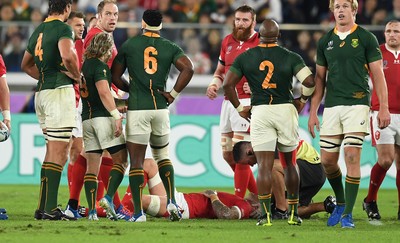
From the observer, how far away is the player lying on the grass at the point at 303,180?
12258mm

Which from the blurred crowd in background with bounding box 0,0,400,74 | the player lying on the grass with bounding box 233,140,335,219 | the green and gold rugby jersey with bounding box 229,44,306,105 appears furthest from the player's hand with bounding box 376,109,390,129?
the blurred crowd in background with bounding box 0,0,400,74

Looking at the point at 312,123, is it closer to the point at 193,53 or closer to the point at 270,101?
the point at 270,101

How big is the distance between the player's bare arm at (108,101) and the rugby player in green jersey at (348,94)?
2.08 metres

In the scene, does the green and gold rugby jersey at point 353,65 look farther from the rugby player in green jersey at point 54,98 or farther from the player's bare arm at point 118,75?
the rugby player in green jersey at point 54,98

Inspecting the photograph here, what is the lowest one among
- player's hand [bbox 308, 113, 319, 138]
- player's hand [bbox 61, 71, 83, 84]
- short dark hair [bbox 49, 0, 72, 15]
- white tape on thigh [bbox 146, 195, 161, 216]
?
white tape on thigh [bbox 146, 195, 161, 216]

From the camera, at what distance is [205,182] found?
17.8 metres

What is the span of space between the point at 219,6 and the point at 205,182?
5.01 m

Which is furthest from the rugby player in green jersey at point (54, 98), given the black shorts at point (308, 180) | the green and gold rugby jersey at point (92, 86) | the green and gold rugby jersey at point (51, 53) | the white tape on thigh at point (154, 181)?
the black shorts at point (308, 180)

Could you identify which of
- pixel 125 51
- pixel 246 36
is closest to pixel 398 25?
pixel 246 36

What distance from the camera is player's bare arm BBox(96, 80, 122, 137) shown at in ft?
37.2

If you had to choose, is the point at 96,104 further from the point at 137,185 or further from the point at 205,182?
the point at 205,182

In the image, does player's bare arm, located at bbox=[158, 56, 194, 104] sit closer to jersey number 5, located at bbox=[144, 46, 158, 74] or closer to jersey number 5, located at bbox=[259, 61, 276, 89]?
jersey number 5, located at bbox=[144, 46, 158, 74]

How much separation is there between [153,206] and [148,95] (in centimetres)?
141

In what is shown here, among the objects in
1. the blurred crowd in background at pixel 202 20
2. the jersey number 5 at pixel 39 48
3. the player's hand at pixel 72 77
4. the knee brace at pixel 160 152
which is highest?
the blurred crowd in background at pixel 202 20
